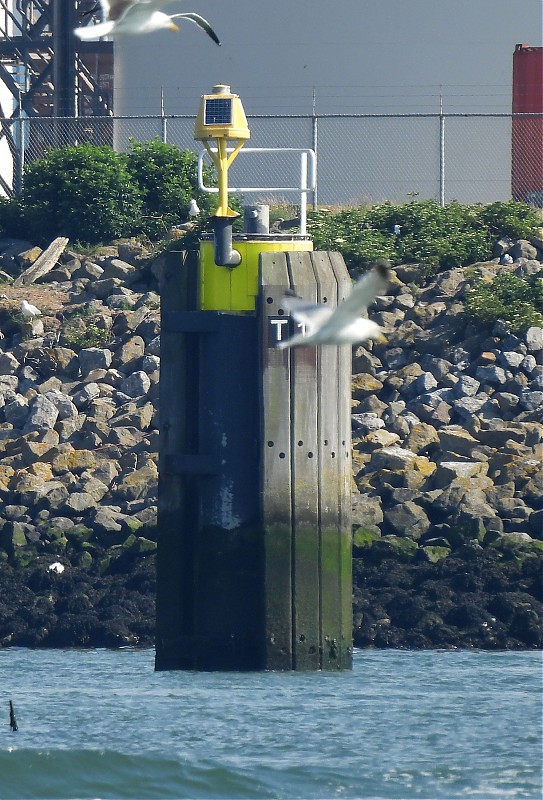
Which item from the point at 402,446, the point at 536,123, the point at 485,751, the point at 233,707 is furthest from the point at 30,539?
the point at 536,123

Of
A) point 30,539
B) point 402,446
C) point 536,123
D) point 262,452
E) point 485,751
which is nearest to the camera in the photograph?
point 485,751

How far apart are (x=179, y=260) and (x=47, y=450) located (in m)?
5.80

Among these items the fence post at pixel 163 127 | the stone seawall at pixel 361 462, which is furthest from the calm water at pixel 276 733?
the fence post at pixel 163 127

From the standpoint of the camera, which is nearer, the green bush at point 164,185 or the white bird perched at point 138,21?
the white bird perched at point 138,21

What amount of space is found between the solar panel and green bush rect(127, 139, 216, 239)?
9717 mm

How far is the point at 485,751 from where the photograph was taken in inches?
463

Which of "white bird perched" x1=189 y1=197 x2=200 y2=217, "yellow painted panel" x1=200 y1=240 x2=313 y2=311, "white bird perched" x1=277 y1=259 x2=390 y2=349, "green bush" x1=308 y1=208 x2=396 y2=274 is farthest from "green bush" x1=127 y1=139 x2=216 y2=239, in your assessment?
"white bird perched" x1=277 y1=259 x2=390 y2=349

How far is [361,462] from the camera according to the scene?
17812mm

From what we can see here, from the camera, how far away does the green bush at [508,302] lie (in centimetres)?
2020

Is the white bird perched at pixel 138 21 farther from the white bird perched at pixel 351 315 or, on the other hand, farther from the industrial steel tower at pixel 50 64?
the industrial steel tower at pixel 50 64

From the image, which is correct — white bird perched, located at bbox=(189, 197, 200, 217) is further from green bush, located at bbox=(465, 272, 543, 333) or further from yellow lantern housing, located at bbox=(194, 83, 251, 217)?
yellow lantern housing, located at bbox=(194, 83, 251, 217)

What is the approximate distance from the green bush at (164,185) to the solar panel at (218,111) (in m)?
9.72

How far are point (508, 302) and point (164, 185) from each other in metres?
5.54

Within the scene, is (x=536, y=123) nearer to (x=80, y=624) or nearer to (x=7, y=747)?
(x=80, y=624)
